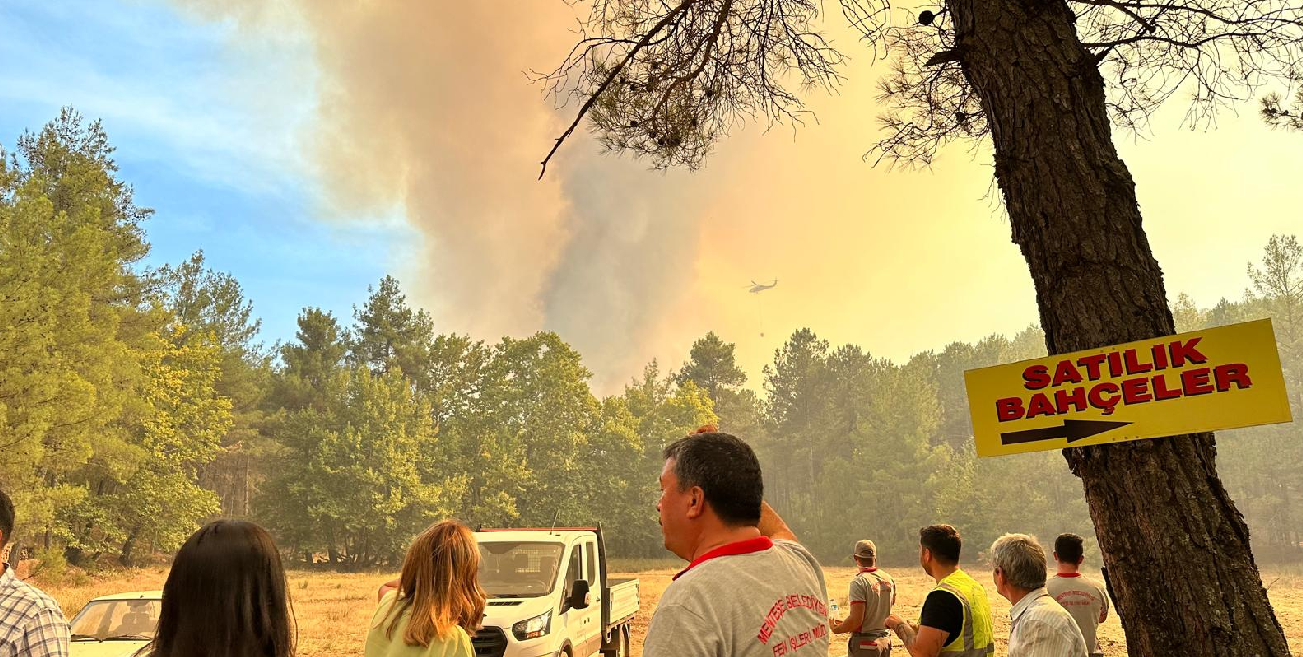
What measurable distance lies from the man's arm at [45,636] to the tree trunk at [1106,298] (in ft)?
11.8

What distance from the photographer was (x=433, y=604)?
331 cm

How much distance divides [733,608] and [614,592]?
9.33 meters

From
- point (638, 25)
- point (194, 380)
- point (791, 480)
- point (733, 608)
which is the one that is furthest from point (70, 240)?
point (791, 480)

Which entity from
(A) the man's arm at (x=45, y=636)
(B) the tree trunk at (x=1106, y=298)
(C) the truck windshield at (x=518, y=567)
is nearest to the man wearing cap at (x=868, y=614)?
(C) the truck windshield at (x=518, y=567)

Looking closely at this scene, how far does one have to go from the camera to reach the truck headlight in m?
7.79

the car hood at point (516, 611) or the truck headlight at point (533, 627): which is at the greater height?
the car hood at point (516, 611)

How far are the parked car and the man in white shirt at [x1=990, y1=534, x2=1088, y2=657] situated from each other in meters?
7.59

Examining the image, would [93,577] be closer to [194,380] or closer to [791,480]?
[194,380]

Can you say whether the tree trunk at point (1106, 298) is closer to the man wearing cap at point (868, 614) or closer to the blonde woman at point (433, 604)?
the blonde woman at point (433, 604)

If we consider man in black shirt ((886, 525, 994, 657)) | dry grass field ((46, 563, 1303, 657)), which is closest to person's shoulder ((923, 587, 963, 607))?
man in black shirt ((886, 525, 994, 657))

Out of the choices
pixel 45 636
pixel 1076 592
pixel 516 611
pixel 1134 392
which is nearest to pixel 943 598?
pixel 1134 392

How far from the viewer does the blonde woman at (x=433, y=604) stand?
3.29 meters

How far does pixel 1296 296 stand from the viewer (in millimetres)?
51688

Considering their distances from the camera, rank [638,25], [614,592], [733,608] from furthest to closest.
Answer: [614,592], [638,25], [733,608]
